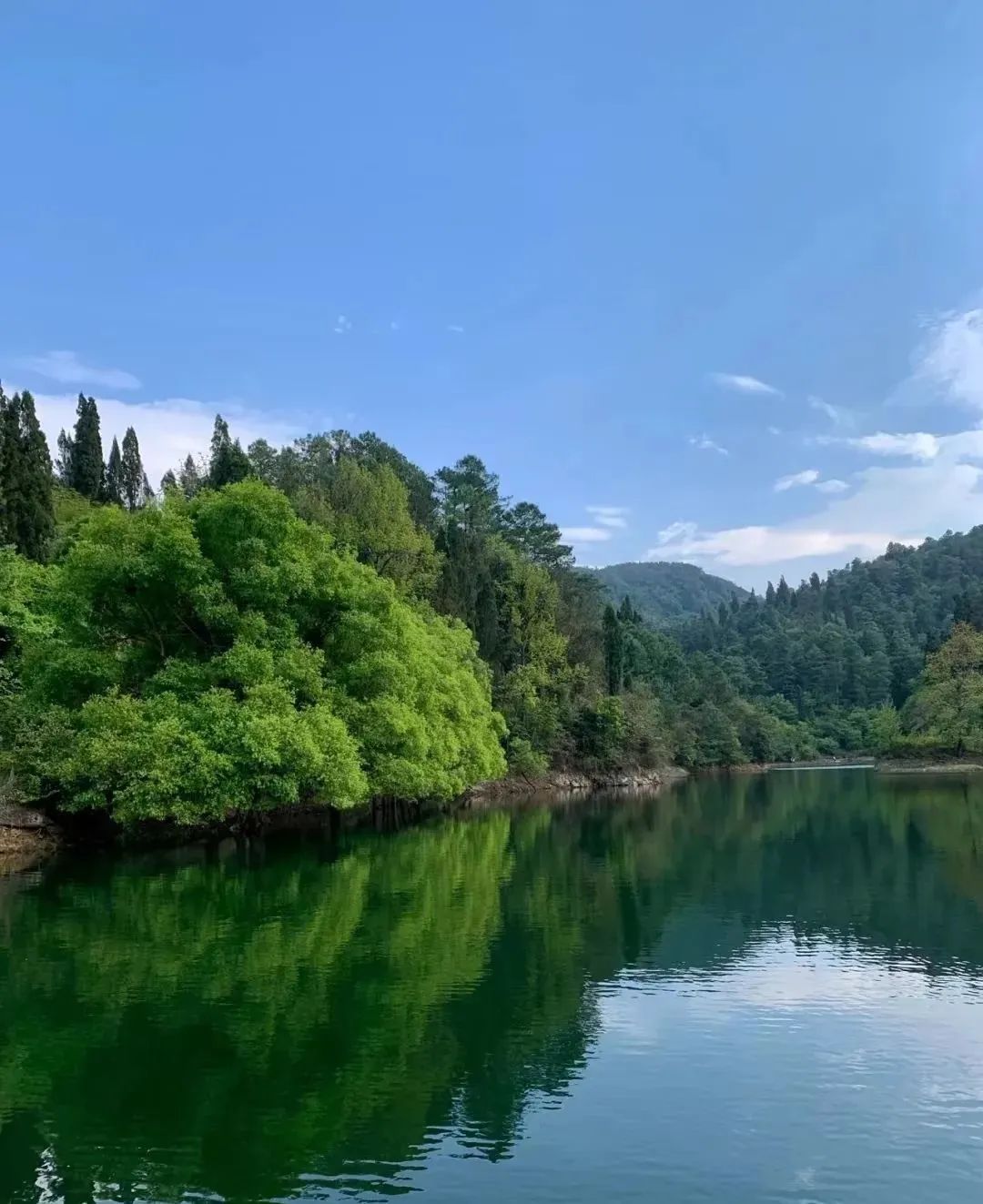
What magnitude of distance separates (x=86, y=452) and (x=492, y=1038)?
7243cm

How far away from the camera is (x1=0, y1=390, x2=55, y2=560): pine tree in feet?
157

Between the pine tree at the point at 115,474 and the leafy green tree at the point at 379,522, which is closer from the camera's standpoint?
the leafy green tree at the point at 379,522

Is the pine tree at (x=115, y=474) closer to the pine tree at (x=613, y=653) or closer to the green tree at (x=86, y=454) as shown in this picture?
the green tree at (x=86, y=454)

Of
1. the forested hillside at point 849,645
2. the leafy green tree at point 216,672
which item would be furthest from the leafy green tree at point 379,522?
the forested hillside at point 849,645

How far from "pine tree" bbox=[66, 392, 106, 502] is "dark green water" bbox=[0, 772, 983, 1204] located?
182ft

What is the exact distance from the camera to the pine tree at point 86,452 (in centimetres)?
7506

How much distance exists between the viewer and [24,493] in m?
49.0

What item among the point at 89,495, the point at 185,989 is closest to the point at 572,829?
the point at 185,989

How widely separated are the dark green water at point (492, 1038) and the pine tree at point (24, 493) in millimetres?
27146

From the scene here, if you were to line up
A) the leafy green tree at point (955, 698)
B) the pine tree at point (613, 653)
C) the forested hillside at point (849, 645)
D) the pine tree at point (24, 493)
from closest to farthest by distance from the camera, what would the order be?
the pine tree at point (24, 493) < the leafy green tree at point (955, 698) < the pine tree at point (613, 653) < the forested hillside at point (849, 645)

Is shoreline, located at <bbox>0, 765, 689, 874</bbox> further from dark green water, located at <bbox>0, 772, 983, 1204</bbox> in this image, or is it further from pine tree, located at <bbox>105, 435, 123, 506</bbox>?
pine tree, located at <bbox>105, 435, 123, 506</bbox>

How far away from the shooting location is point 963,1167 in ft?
29.9

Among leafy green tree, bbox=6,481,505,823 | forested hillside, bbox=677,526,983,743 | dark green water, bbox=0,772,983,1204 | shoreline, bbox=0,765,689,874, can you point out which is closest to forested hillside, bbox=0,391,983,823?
leafy green tree, bbox=6,481,505,823

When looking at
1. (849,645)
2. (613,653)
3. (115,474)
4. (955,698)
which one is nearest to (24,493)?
(115,474)
